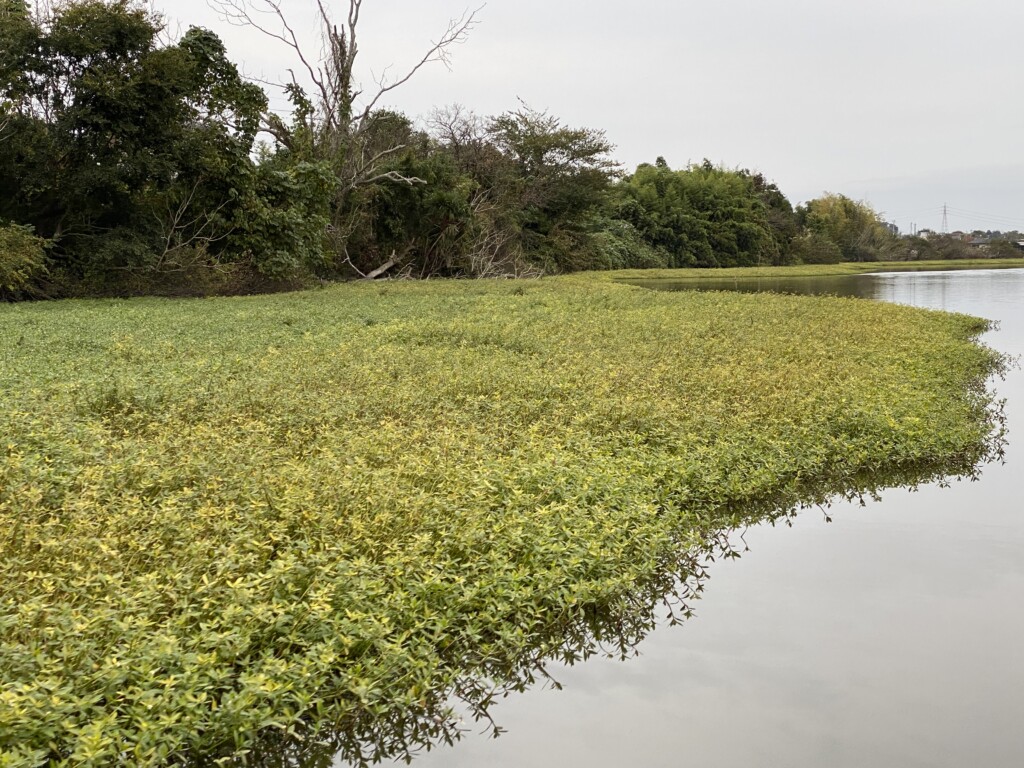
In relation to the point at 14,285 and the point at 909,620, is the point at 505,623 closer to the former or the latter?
the point at 909,620

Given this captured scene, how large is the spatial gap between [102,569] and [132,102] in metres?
18.4

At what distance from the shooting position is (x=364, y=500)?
5.36 metres

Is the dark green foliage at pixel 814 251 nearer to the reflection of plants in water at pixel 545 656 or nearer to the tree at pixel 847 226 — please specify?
the tree at pixel 847 226

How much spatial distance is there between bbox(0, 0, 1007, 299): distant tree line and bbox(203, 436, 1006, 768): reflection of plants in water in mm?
16815

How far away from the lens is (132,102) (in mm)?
20047

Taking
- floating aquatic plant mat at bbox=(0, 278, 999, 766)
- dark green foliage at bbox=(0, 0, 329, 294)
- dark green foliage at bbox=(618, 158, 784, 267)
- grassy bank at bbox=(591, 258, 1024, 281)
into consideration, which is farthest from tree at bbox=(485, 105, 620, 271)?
floating aquatic plant mat at bbox=(0, 278, 999, 766)

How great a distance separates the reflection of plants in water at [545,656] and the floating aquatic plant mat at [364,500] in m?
0.02

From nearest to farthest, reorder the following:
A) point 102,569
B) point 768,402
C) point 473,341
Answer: point 102,569 < point 768,402 < point 473,341

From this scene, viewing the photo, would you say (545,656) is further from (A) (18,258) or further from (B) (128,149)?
(B) (128,149)

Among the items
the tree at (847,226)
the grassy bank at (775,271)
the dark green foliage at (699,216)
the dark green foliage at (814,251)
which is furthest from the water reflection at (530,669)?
the tree at (847,226)

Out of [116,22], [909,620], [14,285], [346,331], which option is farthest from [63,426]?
[116,22]

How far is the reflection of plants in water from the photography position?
3.67 metres

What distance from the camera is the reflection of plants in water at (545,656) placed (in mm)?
3672

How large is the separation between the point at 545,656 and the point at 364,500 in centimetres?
149
